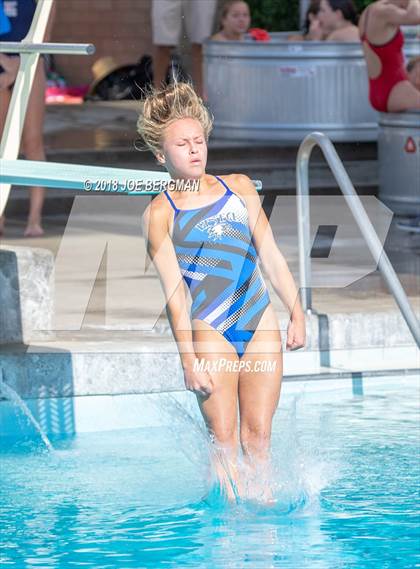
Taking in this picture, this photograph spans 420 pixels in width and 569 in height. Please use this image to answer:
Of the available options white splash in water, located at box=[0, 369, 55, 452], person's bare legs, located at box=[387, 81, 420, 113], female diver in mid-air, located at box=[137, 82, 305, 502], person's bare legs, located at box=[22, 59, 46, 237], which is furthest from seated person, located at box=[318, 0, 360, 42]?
female diver in mid-air, located at box=[137, 82, 305, 502]

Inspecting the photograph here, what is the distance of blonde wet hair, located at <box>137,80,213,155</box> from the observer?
15.9 ft

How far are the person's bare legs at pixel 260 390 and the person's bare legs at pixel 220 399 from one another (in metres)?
0.04

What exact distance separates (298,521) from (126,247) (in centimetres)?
378

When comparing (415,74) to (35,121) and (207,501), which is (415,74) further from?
(207,501)

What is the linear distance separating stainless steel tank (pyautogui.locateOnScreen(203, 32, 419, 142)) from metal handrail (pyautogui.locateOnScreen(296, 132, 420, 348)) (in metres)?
5.97

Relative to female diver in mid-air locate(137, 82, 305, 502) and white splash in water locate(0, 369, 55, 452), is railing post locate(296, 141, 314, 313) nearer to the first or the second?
white splash in water locate(0, 369, 55, 452)

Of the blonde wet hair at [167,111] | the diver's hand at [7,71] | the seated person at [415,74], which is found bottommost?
the seated person at [415,74]

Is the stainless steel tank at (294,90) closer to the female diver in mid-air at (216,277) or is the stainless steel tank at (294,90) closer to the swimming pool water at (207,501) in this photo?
the swimming pool water at (207,501)

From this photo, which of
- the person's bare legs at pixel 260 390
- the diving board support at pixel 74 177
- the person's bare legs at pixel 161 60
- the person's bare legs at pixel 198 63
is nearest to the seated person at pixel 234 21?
the person's bare legs at pixel 161 60

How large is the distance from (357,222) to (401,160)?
3.59m

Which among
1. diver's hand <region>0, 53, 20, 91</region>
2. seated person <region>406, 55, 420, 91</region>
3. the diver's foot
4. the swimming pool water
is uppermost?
diver's hand <region>0, 53, 20, 91</region>

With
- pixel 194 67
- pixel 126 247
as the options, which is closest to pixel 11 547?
pixel 126 247

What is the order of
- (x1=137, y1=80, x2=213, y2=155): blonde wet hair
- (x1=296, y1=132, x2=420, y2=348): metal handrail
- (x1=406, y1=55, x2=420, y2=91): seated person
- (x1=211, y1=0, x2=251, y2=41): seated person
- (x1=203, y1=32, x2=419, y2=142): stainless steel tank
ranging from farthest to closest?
(x1=211, y1=0, x2=251, y2=41): seated person < (x1=203, y1=32, x2=419, y2=142): stainless steel tank < (x1=406, y1=55, x2=420, y2=91): seated person < (x1=296, y1=132, x2=420, y2=348): metal handrail < (x1=137, y1=80, x2=213, y2=155): blonde wet hair

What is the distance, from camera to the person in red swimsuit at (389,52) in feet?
31.1
